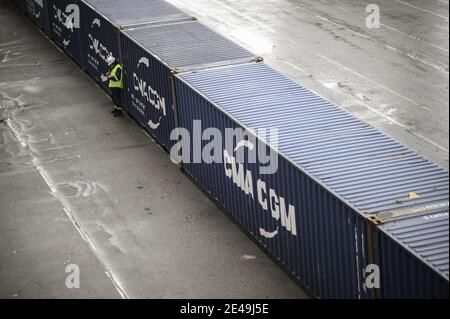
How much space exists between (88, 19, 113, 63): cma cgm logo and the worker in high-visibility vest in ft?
1.53

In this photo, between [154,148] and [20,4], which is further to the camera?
[20,4]

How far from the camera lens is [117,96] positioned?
34906mm

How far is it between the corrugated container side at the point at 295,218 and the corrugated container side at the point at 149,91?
2.34 m

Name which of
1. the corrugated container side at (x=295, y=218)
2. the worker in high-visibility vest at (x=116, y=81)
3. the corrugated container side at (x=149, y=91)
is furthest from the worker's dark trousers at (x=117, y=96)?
the corrugated container side at (x=295, y=218)

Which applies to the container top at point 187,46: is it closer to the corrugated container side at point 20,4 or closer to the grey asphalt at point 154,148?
the grey asphalt at point 154,148

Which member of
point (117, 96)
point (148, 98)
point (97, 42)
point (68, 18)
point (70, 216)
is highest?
point (68, 18)

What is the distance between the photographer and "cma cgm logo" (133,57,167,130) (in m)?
30.2

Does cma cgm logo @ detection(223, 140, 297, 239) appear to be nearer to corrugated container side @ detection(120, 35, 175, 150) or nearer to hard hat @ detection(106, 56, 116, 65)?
corrugated container side @ detection(120, 35, 175, 150)

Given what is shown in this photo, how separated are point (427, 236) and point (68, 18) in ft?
88.3

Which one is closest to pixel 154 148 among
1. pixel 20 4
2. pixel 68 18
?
pixel 68 18

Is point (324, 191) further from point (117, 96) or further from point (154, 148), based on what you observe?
point (117, 96)

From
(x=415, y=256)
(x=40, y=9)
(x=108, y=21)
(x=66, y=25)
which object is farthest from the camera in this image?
(x=40, y=9)
